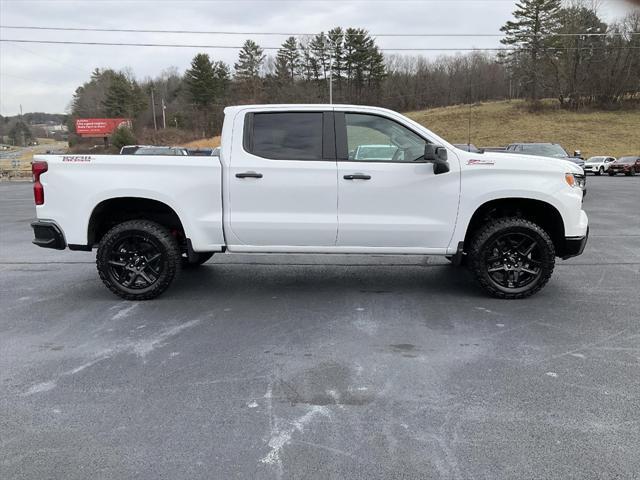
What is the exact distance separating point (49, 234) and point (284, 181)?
8.49 feet

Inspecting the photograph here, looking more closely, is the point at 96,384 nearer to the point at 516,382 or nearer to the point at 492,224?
the point at 516,382

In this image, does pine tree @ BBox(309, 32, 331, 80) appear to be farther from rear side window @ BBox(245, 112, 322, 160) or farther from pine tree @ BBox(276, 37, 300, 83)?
rear side window @ BBox(245, 112, 322, 160)

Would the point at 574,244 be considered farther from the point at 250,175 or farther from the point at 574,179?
the point at 250,175

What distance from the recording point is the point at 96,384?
3754mm

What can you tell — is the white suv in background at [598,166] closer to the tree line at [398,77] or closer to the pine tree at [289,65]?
the tree line at [398,77]

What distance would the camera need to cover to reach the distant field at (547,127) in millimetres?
51062

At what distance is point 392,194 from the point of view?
17.8 feet

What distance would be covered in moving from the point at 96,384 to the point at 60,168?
9.05 feet

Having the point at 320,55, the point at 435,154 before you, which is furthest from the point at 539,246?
the point at 320,55

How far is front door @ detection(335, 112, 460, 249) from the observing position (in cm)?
542

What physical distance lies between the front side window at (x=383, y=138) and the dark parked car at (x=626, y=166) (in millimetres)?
32397

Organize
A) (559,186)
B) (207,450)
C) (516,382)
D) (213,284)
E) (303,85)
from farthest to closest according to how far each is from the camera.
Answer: (303,85) < (213,284) < (559,186) < (516,382) < (207,450)

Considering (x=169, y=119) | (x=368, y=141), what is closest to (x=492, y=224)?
(x=368, y=141)

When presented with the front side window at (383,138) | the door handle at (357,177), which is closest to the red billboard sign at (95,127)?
the front side window at (383,138)
